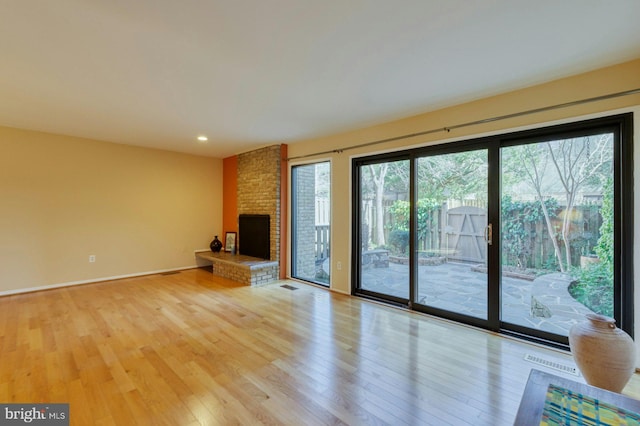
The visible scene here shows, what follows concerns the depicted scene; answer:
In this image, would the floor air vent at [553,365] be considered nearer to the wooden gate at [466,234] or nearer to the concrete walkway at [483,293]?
the concrete walkway at [483,293]

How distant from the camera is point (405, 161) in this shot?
372cm

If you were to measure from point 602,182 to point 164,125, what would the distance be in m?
5.01

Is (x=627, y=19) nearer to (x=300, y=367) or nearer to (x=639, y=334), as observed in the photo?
(x=639, y=334)

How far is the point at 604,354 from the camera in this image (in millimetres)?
1749

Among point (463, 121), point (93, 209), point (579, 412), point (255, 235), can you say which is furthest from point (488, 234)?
point (93, 209)

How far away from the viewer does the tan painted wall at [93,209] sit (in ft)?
13.7

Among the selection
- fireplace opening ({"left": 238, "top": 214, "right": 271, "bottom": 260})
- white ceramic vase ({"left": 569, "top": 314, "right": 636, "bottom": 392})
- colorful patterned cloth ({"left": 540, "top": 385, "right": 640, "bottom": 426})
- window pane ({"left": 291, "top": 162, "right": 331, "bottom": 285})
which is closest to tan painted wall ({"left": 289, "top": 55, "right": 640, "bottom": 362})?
window pane ({"left": 291, "top": 162, "right": 331, "bottom": 285})

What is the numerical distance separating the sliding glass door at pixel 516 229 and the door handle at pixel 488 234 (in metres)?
0.01

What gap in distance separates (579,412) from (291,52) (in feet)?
8.42

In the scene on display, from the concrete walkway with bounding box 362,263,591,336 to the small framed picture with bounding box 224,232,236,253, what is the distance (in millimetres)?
3319

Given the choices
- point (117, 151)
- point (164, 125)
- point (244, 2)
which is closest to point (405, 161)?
point (244, 2)

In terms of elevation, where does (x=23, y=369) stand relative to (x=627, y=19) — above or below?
below

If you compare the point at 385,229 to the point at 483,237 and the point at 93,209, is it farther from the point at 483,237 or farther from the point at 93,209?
the point at 93,209

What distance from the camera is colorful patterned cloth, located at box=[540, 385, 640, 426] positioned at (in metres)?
1.05
